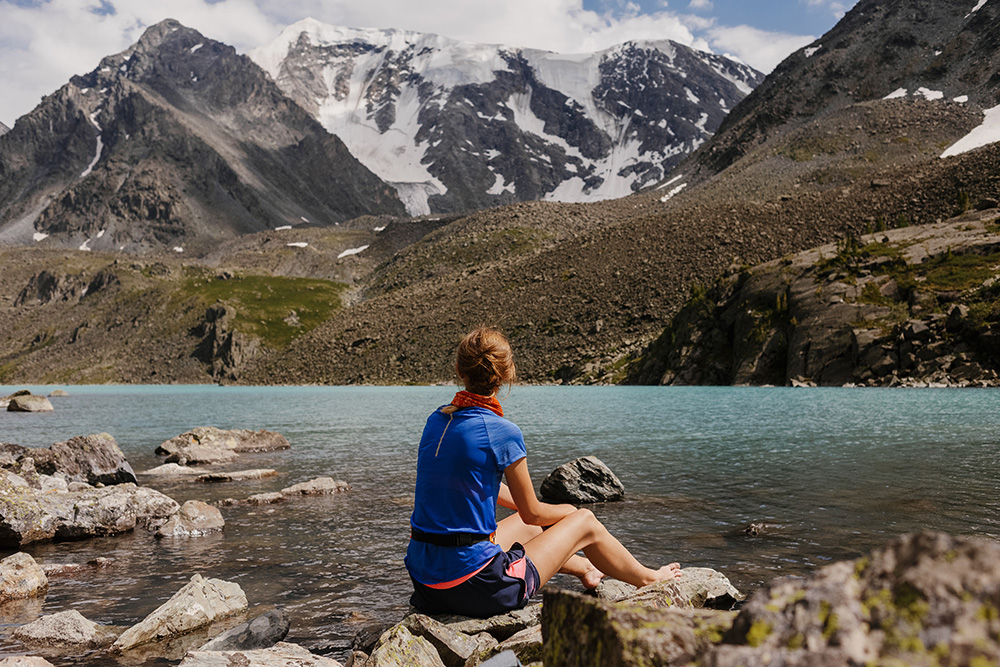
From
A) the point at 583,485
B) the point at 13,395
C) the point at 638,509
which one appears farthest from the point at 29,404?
the point at 638,509

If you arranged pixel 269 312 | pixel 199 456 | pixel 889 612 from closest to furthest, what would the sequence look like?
pixel 889 612
pixel 199 456
pixel 269 312

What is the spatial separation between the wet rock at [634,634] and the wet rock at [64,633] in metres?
7.38

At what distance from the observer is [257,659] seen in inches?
270

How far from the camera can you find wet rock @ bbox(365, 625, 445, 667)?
250 inches

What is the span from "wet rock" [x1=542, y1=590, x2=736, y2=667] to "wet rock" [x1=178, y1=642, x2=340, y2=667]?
13.1ft

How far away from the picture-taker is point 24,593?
1056cm

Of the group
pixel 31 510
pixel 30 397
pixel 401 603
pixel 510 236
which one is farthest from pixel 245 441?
pixel 510 236

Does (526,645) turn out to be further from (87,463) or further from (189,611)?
(87,463)

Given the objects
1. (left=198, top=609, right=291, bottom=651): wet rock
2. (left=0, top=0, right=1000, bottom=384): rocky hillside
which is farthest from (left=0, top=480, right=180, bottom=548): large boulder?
(left=0, top=0, right=1000, bottom=384): rocky hillside

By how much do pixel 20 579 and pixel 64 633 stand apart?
2.90 metres

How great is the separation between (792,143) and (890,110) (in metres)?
21.5

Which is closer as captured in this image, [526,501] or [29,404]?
[526,501]

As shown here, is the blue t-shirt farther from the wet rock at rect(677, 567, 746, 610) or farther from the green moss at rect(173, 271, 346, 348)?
the green moss at rect(173, 271, 346, 348)

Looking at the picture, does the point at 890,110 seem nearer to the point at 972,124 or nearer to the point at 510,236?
the point at 972,124
